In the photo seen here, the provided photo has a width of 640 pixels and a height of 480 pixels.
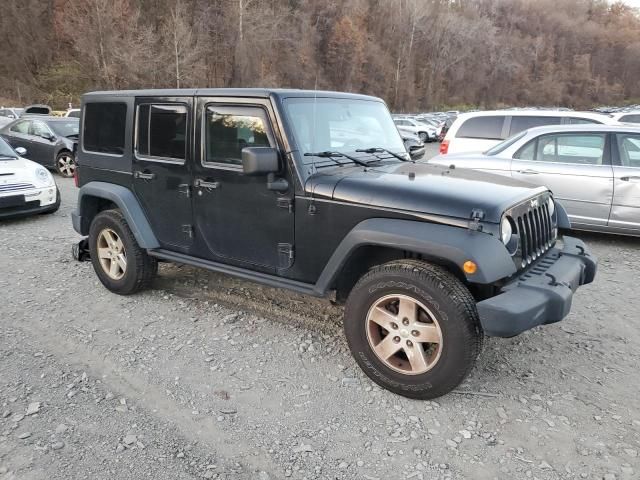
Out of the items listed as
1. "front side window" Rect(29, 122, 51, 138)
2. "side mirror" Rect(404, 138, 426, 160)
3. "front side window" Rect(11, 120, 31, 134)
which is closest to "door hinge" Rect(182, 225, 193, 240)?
"side mirror" Rect(404, 138, 426, 160)

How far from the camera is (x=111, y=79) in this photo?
34.8 meters

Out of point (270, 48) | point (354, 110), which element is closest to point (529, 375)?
point (354, 110)

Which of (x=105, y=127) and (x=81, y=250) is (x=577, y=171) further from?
(x=81, y=250)

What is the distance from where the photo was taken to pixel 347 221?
3285 millimetres

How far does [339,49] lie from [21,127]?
5031cm

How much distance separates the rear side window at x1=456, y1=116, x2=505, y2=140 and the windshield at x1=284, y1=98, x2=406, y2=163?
19.2ft

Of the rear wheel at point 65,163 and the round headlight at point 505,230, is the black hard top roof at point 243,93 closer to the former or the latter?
the round headlight at point 505,230

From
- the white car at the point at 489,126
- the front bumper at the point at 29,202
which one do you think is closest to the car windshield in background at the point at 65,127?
the front bumper at the point at 29,202

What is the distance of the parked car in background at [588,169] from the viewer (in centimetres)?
639

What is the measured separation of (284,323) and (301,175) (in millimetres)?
1426

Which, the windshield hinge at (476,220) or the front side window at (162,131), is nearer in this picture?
the windshield hinge at (476,220)

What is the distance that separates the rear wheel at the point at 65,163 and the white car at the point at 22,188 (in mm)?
4016

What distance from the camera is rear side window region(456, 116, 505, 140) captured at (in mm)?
9633

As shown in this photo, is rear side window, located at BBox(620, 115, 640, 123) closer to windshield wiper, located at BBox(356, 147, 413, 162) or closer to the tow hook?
windshield wiper, located at BBox(356, 147, 413, 162)
